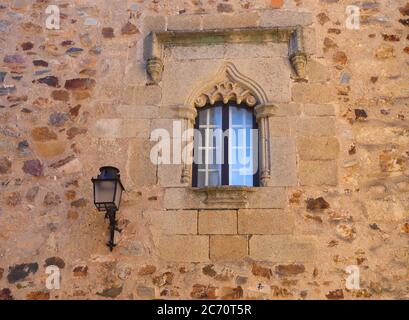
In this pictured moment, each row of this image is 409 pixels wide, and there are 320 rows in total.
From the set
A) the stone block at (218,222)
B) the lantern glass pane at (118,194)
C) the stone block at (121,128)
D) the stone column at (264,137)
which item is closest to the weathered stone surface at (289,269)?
the stone block at (218,222)

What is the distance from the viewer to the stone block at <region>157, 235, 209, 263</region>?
14.6 feet

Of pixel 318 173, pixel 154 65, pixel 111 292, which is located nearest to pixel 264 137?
pixel 318 173

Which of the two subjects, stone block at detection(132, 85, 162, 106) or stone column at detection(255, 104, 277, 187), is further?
stone block at detection(132, 85, 162, 106)

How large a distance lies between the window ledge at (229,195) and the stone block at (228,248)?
0.28 metres

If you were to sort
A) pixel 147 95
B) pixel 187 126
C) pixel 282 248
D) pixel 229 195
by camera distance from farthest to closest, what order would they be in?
pixel 147 95 → pixel 187 126 → pixel 229 195 → pixel 282 248

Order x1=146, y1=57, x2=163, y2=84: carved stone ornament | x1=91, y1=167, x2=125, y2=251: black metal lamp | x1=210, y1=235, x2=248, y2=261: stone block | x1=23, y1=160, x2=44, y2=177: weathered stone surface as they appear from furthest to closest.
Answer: x1=146, y1=57, x2=163, y2=84: carved stone ornament → x1=23, y1=160, x2=44, y2=177: weathered stone surface → x1=210, y1=235, x2=248, y2=261: stone block → x1=91, y1=167, x2=125, y2=251: black metal lamp

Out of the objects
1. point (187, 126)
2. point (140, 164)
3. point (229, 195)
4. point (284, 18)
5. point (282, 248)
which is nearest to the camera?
point (282, 248)

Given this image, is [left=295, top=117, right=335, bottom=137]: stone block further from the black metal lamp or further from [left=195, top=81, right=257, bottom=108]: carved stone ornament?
the black metal lamp

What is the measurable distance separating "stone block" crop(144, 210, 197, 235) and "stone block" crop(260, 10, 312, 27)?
1969 millimetres

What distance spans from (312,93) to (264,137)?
0.61m

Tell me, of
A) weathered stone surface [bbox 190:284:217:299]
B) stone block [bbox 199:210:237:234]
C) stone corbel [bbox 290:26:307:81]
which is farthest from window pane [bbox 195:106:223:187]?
weathered stone surface [bbox 190:284:217:299]

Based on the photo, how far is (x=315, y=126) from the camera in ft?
15.9

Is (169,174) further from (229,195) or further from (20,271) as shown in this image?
(20,271)
